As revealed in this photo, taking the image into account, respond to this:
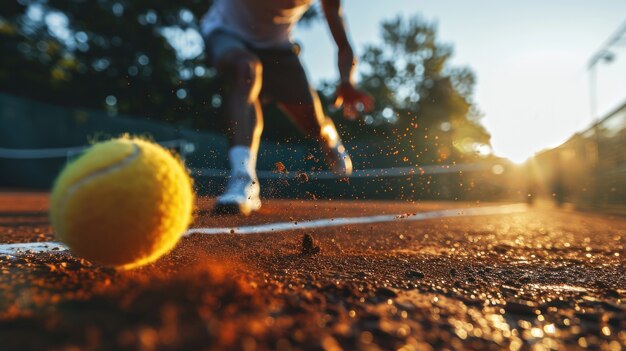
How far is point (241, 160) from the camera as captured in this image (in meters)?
3.06

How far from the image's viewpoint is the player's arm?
10.3 feet

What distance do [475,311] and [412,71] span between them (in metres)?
31.7

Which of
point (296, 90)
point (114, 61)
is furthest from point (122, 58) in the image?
point (296, 90)

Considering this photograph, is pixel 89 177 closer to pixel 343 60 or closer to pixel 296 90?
pixel 343 60

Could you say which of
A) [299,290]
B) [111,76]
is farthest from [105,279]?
[111,76]

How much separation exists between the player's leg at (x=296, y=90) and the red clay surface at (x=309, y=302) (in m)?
2.22

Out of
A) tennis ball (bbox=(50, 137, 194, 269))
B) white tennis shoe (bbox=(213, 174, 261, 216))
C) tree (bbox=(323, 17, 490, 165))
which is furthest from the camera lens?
tree (bbox=(323, 17, 490, 165))

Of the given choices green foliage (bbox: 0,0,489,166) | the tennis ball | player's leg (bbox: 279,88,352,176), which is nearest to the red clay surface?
the tennis ball

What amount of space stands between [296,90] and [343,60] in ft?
2.71

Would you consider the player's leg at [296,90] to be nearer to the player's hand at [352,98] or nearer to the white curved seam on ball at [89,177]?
the player's hand at [352,98]

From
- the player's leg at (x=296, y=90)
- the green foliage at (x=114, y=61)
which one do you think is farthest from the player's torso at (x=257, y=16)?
the green foliage at (x=114, y=61)

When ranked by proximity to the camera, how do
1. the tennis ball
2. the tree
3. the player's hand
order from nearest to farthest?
the tennis ball < the player's hand < the tree

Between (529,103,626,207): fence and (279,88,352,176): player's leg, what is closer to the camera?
(279,88,352,176): player's leg

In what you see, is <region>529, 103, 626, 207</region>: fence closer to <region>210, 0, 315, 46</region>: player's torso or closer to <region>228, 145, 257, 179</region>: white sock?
<region>210, 0, 315, 46</region>: player's torso
